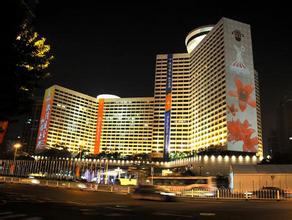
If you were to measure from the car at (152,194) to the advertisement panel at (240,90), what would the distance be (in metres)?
96.9

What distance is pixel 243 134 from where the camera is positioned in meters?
121

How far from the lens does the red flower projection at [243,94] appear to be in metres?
126

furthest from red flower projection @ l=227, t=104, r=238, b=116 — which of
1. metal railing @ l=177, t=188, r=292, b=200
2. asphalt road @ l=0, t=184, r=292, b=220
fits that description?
asphalt road @ l=0, t=184, r=292, b=220

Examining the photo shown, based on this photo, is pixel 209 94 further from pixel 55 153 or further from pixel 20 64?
pixel 20 64

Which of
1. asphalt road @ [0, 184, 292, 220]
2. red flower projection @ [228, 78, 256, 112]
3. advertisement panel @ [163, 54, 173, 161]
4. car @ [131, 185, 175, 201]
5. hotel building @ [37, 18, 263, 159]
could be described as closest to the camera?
asphalt road @ [0, 184, 292, 220]

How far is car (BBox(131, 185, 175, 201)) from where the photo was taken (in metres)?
24.8

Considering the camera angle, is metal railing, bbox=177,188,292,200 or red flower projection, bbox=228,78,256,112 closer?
metal railing, bbox=177,188,292,200

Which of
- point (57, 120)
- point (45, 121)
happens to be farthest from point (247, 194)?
point (45, 121)

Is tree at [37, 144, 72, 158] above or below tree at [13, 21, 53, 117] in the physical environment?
above

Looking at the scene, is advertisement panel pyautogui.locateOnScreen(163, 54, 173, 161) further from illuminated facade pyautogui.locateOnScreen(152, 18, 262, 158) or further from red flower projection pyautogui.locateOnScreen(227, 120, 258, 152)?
red flower projection pyautogui.locateOnScreen(227, 120, 258, 152)

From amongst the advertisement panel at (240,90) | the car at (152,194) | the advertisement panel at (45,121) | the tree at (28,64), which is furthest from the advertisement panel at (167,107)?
the tree at (28,64)

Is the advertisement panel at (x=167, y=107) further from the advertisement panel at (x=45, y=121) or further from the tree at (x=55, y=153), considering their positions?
the advertisement panel at (x=45, y=121)

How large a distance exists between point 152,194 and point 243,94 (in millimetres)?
111187

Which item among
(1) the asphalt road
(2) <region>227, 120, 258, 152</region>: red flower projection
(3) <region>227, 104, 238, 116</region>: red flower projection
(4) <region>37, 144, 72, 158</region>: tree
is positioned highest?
(3) <region>227, 104, 238, 116</region>: red flower projection
